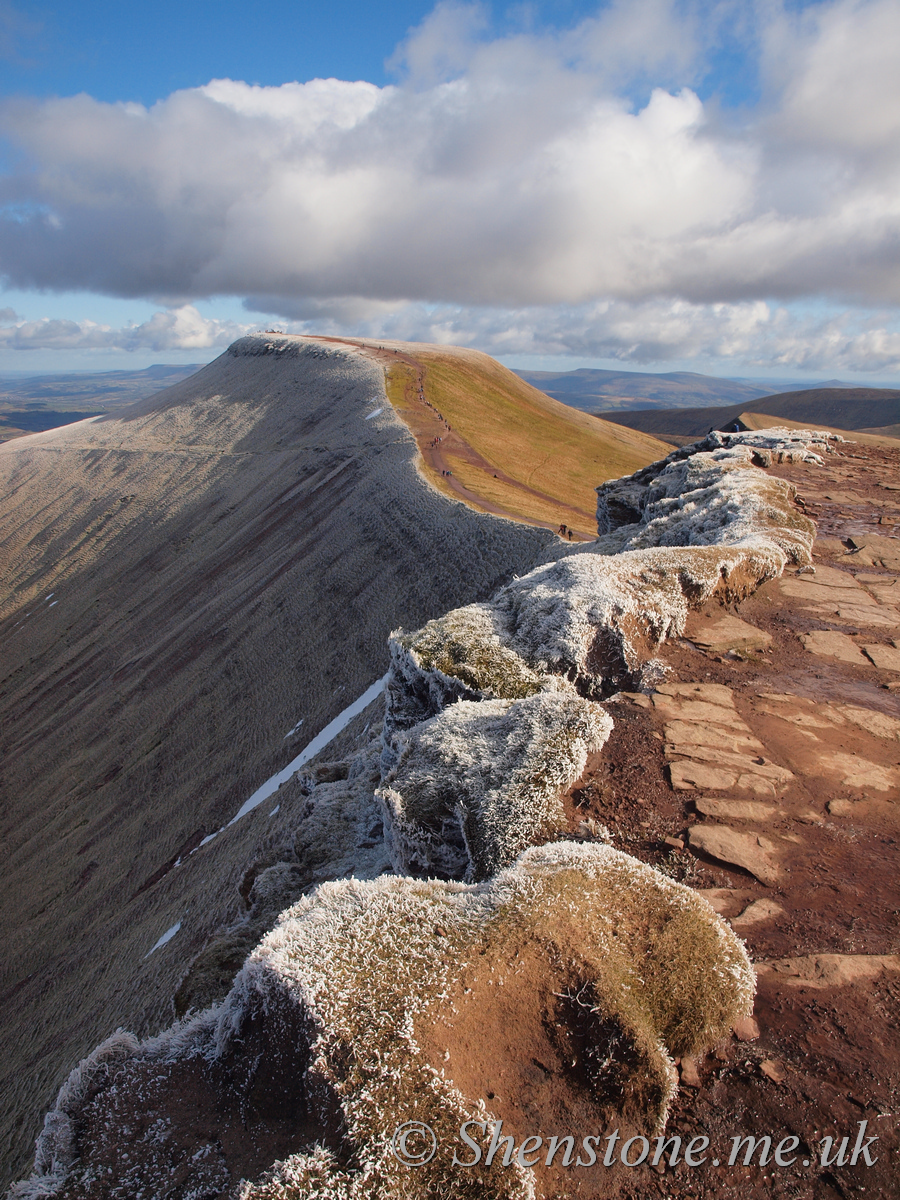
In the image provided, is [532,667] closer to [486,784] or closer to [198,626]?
[486,784]

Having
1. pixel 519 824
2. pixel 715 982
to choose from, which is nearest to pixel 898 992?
pixel 715 982

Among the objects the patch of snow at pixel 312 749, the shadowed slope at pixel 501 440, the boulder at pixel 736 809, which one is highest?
the shadowed slope at pixel 501 440

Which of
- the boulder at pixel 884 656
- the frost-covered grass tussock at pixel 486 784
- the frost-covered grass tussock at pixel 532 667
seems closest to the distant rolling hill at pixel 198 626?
the frost-covered grass tussock at pixel 532 667

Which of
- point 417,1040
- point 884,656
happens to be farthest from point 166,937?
point 884,656

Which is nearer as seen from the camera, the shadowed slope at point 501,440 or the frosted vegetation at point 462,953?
the frosted vegetation at point 462,953

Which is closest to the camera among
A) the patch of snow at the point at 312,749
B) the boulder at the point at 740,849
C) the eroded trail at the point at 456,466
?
the boulder at the point at 740,849

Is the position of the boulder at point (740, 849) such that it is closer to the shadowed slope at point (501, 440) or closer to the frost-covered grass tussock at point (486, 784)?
the frost-covered grass tussock at point (486, 784)
